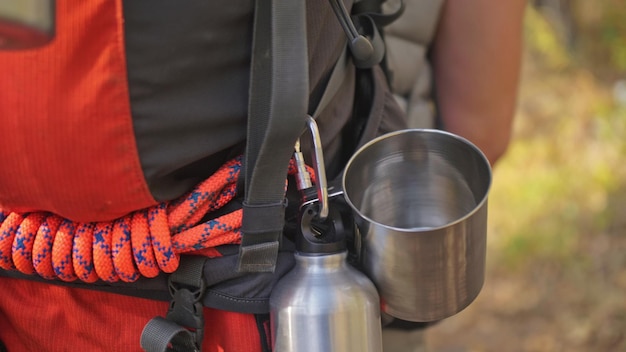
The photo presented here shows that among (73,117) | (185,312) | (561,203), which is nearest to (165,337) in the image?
(185,312)

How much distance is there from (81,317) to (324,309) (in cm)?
30

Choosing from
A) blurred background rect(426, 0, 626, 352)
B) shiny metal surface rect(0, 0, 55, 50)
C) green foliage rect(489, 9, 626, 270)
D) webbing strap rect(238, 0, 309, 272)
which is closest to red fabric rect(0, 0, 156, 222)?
shiny metal surface rect(0, 0, 55, 50)

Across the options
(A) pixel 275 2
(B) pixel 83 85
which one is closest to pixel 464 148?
(A) pixel 275 2

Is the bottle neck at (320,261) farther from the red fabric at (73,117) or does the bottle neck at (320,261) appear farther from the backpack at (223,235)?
the red fabric at (73,117)

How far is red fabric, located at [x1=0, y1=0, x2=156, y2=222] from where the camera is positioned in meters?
0.68

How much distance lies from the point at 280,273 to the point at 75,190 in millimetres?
245

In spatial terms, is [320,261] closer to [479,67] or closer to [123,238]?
[123,238]

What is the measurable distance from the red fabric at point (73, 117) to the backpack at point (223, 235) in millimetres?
63

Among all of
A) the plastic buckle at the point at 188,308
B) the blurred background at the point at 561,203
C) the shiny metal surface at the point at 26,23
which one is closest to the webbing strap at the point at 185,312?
the plastic buckle at the point at 188,308

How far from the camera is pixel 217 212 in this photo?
84 cm

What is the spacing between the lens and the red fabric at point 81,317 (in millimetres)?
892

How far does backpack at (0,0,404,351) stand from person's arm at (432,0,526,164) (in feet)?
1.60

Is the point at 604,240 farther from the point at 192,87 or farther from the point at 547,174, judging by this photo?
the point at 192,87

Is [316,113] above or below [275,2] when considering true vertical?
below
